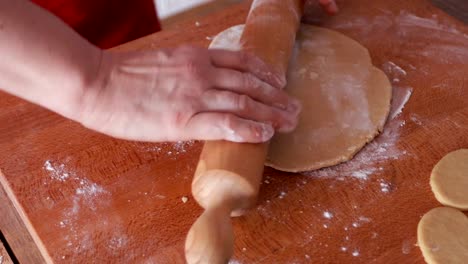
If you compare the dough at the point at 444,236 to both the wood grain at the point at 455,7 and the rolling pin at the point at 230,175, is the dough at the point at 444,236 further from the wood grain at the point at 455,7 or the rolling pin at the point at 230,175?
the wood grain at the point at 455,7

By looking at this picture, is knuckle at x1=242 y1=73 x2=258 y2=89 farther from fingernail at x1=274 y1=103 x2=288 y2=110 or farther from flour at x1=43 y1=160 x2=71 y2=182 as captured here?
flour at x1=43 y1=160 x2=71 y2=182

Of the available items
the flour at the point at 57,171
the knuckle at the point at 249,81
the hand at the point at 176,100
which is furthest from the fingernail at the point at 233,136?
the flour at the point at 57,171

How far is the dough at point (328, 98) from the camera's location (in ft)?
3.81

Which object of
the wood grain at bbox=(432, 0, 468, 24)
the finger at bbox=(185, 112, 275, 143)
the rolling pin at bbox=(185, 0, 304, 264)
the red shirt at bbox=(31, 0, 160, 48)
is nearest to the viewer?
the rolling pin at bbox=(185, 0, 304, 264)

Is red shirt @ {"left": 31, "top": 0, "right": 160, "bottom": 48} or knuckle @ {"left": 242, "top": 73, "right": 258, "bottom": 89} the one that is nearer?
knuckle @ {"left": 242, "top": 73, "right": 258, "bottom": 89}

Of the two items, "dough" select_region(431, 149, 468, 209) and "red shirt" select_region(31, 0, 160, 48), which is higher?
"red shirt" select_region(31, 0, 160, 48)

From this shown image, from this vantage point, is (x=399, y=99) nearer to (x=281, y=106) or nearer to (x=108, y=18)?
(x=281, y=106)

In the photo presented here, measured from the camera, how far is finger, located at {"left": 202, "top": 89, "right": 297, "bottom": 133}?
1016 millimetres

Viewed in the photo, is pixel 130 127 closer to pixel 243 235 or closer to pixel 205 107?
pixel 205 107

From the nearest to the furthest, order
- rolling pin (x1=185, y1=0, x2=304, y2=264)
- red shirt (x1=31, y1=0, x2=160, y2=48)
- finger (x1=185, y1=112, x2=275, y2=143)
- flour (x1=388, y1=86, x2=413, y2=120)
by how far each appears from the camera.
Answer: rolling pin (x1=185, y1=0, x2=304, y2=264) < finger (x1=185, y1=112, x2=275, y2=143) < flour (x1=388, y1=86, x2=413, y2=120) < red shirt (x1=31, y1=0, x2=160, y2=48)

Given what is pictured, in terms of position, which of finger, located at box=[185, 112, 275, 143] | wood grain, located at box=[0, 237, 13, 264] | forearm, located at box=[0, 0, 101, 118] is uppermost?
forearm, located at box=[0, 0, 101, 118]

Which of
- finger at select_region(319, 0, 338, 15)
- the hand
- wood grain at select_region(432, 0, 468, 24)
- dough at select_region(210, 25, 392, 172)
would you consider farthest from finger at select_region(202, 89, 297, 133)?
wood grain at select_region(432, 0, 468, 24)

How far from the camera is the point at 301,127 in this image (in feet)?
3.94

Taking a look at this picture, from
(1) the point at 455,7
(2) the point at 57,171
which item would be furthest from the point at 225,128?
(1) the point at 455,7
